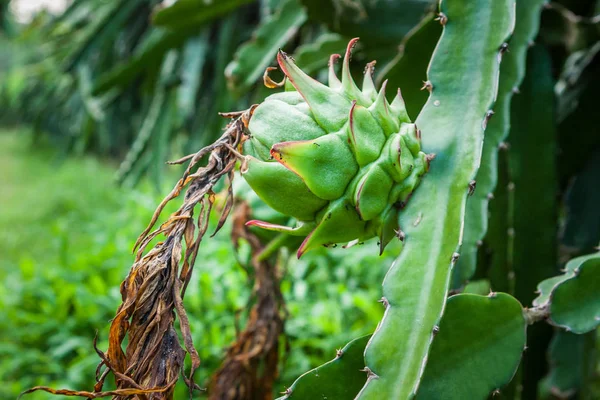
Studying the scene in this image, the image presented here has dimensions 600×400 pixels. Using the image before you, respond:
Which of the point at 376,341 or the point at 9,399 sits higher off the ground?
the point at 376,341

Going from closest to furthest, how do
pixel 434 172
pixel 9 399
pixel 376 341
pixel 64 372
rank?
1. pixel 376 341
2. pixel 434 172
3. pixel 9 399
4. pixel 64 372

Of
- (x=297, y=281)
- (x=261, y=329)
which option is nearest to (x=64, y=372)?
(x=297, y=281)

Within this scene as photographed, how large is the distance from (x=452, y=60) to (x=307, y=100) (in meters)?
0.27

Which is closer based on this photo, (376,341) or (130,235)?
(376,341)

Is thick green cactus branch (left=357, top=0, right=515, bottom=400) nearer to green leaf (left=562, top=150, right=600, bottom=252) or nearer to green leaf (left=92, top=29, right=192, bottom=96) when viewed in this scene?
green leaf (left=562, top=150, right=600, bottom=252)

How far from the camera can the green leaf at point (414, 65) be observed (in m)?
1.07

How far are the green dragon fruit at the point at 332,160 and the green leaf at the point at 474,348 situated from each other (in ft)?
0.49

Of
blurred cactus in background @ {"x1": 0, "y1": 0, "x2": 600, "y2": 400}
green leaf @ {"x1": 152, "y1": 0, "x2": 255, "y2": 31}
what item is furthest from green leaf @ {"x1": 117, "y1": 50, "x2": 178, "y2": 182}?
blurred cactus in background @ {"x1": 0, "y1": 0, "x2": 600, "y2": 400}

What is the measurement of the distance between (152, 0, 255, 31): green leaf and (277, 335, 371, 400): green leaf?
4.44 feet

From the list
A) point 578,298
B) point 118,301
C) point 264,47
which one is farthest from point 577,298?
point 118,301

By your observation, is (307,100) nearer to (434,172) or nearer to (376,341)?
(434,172)

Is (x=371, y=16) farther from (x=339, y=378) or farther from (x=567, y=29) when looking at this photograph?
(x=339, y=378)

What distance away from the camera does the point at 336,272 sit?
2832 millimetres

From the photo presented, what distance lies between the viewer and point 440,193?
75 centimetres
